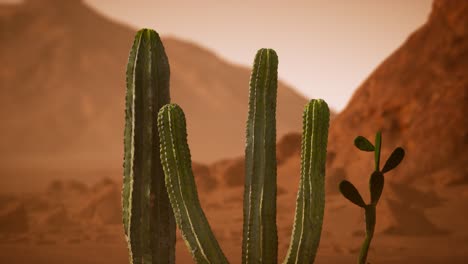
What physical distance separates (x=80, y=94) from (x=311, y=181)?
69851mm

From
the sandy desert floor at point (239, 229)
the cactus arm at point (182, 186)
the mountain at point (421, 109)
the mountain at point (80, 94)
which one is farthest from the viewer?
the mountain at point (80, 94)

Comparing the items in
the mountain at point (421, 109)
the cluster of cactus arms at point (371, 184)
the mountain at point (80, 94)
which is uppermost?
the mountain at point (80, 94)

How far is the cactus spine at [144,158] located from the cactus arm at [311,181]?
134cm

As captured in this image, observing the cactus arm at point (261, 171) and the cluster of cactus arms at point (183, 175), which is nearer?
the cluster of cactus arms at point (183, 175)

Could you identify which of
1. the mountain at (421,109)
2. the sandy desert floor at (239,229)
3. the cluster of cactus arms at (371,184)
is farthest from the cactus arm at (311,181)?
the mountain at (421,109)

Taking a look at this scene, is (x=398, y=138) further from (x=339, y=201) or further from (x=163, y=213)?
(x=163, y=213)

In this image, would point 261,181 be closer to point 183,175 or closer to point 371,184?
point 183,175

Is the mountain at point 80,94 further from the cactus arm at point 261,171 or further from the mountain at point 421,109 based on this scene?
the cactus arm at point 261,171

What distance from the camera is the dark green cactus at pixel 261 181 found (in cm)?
548

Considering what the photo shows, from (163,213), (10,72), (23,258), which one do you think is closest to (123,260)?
(23,258)

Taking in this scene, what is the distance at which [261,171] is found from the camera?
18.8ft

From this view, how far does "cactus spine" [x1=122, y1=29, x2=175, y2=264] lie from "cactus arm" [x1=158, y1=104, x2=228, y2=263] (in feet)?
0.73

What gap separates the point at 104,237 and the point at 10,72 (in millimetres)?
66410

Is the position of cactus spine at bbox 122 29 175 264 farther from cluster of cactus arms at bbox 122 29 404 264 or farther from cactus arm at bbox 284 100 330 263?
cactus arm at bbox 284 100 330 263
